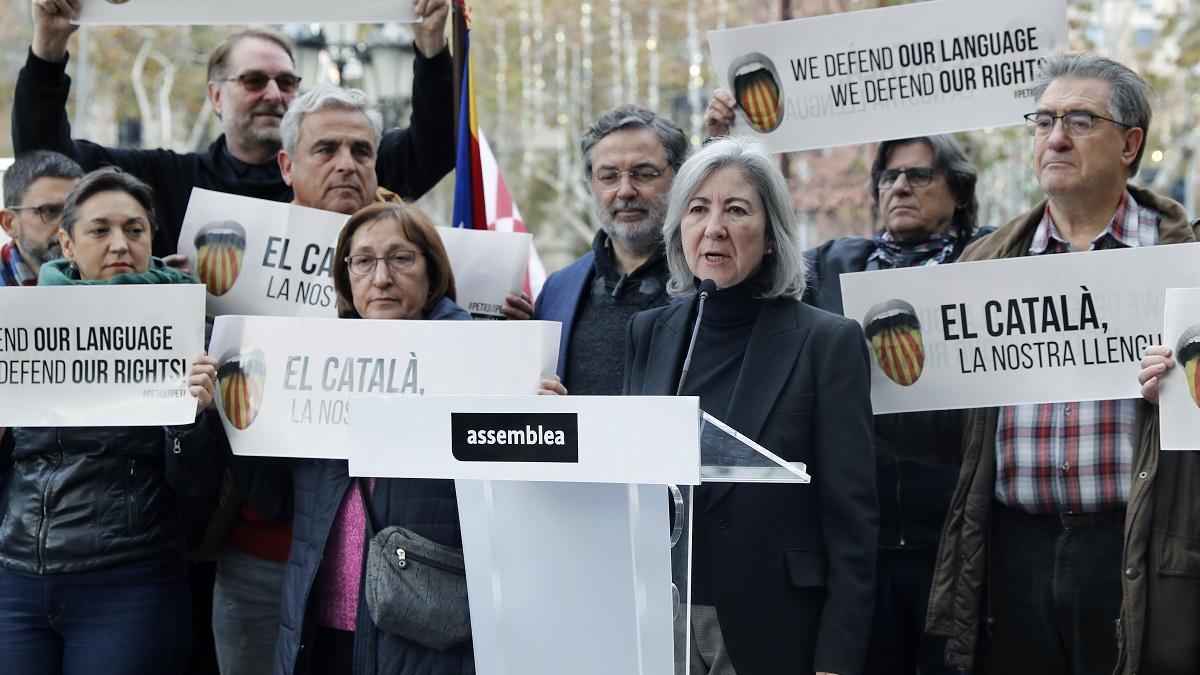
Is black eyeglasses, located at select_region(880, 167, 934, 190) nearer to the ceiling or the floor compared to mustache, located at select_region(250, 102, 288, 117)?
nearer to the floor

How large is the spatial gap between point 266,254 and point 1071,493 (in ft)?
9.23

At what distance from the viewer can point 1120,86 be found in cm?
406

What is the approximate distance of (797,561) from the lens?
3.52 meters

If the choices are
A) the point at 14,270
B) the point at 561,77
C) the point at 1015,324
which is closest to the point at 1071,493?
A: the point at 1015,324

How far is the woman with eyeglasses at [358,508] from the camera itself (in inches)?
154

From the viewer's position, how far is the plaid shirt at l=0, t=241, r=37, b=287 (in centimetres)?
488

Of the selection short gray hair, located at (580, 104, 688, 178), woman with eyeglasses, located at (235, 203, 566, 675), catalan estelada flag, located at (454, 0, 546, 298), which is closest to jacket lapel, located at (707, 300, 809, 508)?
woman with eyeglasses, located at (235, 203, 566, 675)

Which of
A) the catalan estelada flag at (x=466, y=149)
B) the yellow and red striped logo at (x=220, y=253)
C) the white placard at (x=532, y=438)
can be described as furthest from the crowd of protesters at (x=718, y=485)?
the white placard at (x=532, y=438)

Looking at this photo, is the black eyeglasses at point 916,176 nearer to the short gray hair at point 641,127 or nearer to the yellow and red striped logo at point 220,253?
the short gray hair at point 641,127

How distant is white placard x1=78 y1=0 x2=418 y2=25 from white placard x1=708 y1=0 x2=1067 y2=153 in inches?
49.1

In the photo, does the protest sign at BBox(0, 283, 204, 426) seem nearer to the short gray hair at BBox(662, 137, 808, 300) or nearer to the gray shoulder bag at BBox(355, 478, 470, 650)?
the gray shoulder bag at BBox(355, 478, 470, 650)

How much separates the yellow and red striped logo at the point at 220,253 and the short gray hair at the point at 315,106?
0.37 m

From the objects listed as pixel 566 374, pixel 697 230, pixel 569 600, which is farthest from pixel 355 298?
pixel 569 600

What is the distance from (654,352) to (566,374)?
2.82 feet
